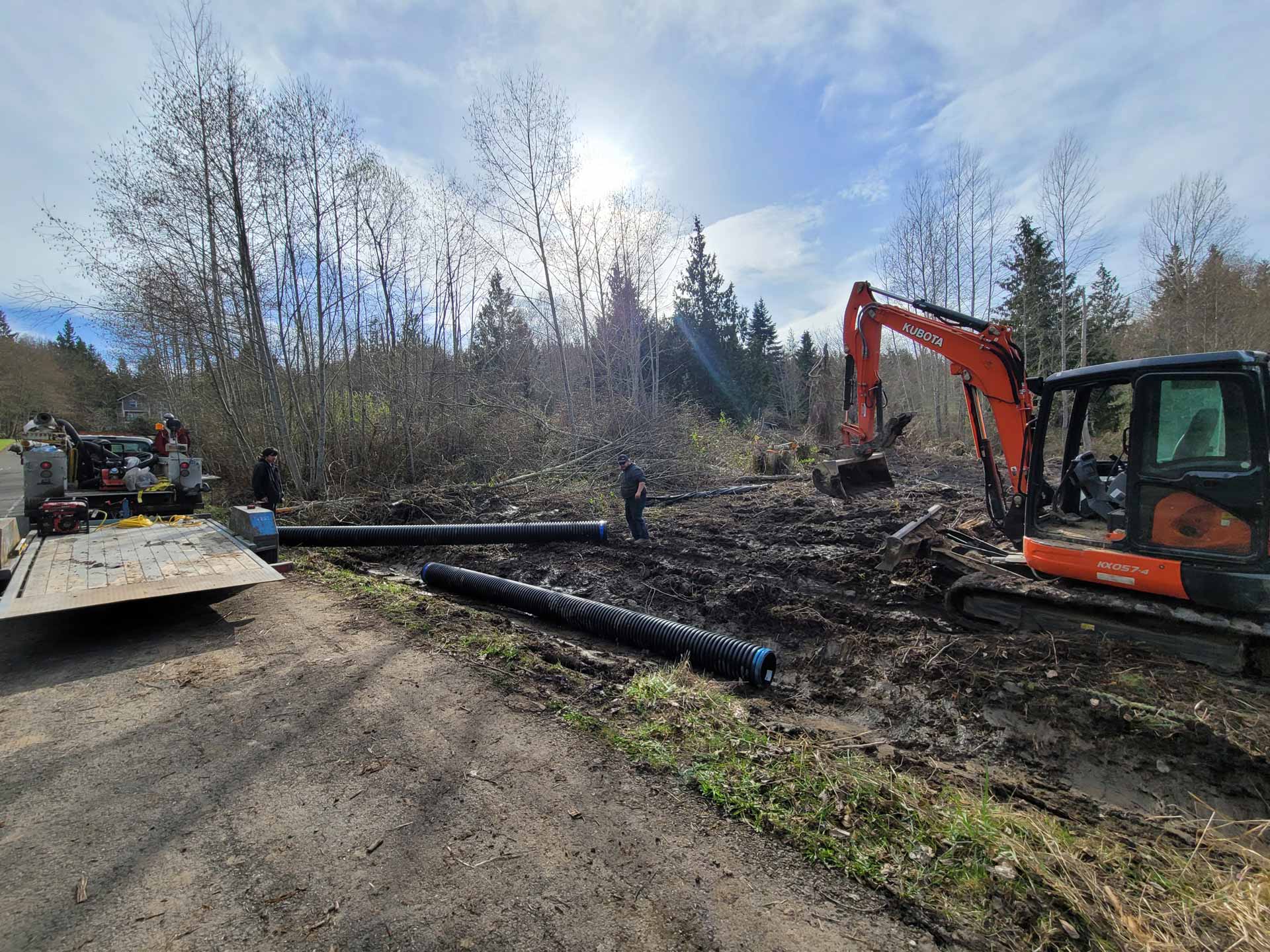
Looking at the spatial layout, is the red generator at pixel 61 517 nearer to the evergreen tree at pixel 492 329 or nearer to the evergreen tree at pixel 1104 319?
the evergreen tree at pixel 492 329

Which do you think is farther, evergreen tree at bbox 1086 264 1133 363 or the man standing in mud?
evergreen tree at bbox 1086 264 1133 363

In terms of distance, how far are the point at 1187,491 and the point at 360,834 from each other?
5854mm

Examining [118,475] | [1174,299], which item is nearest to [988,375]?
[118,475]

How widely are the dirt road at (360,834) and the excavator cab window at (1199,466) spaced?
3918 millimetres

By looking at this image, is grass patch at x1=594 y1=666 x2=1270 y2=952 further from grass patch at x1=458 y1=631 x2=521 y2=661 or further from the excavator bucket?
the excavator bucket

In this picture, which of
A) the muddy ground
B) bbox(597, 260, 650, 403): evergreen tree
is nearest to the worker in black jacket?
the muddy ground

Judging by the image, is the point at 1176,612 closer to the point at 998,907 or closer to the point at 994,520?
the point at 994,520

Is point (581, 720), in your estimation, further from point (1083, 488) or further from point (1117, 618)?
point (1083, 488)

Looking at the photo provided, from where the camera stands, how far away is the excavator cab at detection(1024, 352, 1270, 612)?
3.94 meters

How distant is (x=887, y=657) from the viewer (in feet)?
16.7

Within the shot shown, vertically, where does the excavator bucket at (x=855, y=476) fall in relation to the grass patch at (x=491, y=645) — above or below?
above

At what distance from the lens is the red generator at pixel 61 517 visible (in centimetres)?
738

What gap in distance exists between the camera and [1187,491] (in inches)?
166

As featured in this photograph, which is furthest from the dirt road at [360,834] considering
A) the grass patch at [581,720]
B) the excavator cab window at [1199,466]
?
the excavator cab window at [1199,466]
